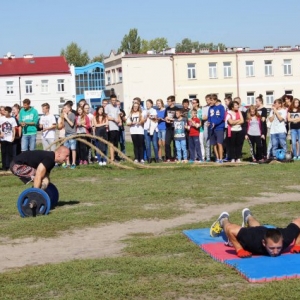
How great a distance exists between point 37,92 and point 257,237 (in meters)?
84.1

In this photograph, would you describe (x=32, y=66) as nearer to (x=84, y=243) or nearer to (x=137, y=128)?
(x=137, y=128)

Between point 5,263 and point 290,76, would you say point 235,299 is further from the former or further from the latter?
point 290,76

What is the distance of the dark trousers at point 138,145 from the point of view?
22000 mm

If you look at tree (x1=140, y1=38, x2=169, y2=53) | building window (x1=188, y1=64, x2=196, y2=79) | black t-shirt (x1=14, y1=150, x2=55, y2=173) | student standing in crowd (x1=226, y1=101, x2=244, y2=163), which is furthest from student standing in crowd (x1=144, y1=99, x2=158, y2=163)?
tree (x1=140, y1=38, x2=169, y2=53)

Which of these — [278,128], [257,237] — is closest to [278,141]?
[278,128]

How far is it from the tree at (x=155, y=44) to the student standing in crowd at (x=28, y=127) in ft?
411

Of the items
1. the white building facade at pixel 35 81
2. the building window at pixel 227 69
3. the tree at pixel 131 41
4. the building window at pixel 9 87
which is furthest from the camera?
the tree at pixel 131 41

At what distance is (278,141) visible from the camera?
21.2 metres

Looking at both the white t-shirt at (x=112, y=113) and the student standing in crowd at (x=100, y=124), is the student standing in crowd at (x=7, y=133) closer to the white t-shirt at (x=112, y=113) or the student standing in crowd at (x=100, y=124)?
the student standing in crowd at (x=100, y=124)

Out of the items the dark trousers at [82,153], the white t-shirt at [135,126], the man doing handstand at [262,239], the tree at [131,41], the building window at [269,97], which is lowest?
the man doing handstand at [262,239]

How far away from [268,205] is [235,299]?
6.13m

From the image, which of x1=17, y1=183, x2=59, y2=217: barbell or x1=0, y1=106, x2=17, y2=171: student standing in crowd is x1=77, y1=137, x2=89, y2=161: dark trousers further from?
x1=17, y1=183, x2=59, y2=217: barbell

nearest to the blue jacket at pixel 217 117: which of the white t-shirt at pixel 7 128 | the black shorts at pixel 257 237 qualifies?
the white t-shirt at pixel 7 128

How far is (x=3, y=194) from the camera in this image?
16125 mm
